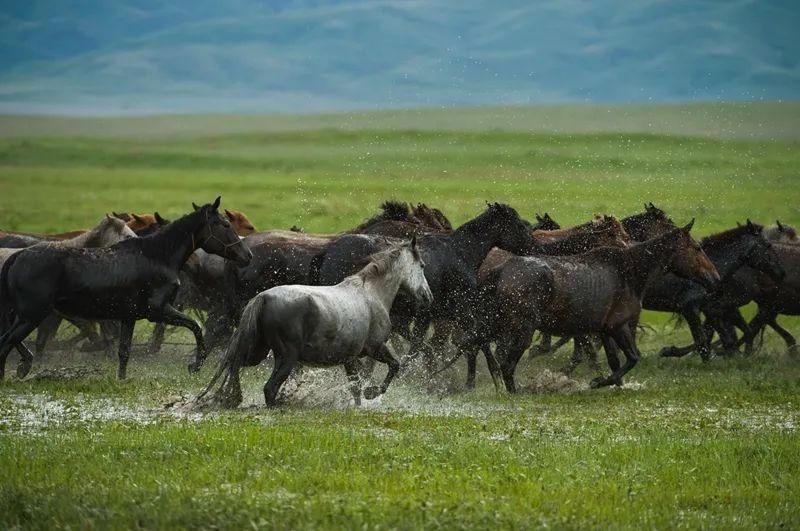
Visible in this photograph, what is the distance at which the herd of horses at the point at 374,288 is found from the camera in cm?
1291

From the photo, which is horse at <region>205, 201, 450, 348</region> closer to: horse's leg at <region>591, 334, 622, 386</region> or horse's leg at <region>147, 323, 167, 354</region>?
horse's leg at <region>147, 323, 167, 354</region>

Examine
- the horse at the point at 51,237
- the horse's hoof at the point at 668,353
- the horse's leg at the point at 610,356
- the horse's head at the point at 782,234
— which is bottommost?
the horse's hoof at the point at 668,353

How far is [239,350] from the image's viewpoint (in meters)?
12.6

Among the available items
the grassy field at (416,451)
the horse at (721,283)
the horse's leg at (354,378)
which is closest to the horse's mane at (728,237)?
the horse at (721,283)

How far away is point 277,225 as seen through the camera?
39750 mm

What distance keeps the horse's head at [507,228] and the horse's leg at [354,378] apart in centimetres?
343

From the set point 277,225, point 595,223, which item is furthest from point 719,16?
point 595,223

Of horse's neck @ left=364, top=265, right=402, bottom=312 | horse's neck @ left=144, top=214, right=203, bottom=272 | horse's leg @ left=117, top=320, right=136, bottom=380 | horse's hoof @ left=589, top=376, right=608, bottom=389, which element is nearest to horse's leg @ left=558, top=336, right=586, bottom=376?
horse's hoof @ left=589, top=376, right=608, bottom=389

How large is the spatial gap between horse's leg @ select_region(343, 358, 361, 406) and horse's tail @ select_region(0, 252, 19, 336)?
154 inches

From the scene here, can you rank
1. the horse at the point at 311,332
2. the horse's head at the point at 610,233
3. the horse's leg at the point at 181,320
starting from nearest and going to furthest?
the horse at the point at 311,332, the horse's leg at the point at 181,320, the horse's head at the point at 610,233

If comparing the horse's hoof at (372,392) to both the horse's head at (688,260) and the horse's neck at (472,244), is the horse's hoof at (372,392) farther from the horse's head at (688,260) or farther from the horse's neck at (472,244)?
the horse's head at (688,260)

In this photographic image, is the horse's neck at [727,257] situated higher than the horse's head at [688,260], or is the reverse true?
the horse's head at [688,260]

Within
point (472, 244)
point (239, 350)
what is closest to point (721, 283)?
point (472, 244)

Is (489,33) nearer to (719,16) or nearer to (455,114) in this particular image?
(719,16)
